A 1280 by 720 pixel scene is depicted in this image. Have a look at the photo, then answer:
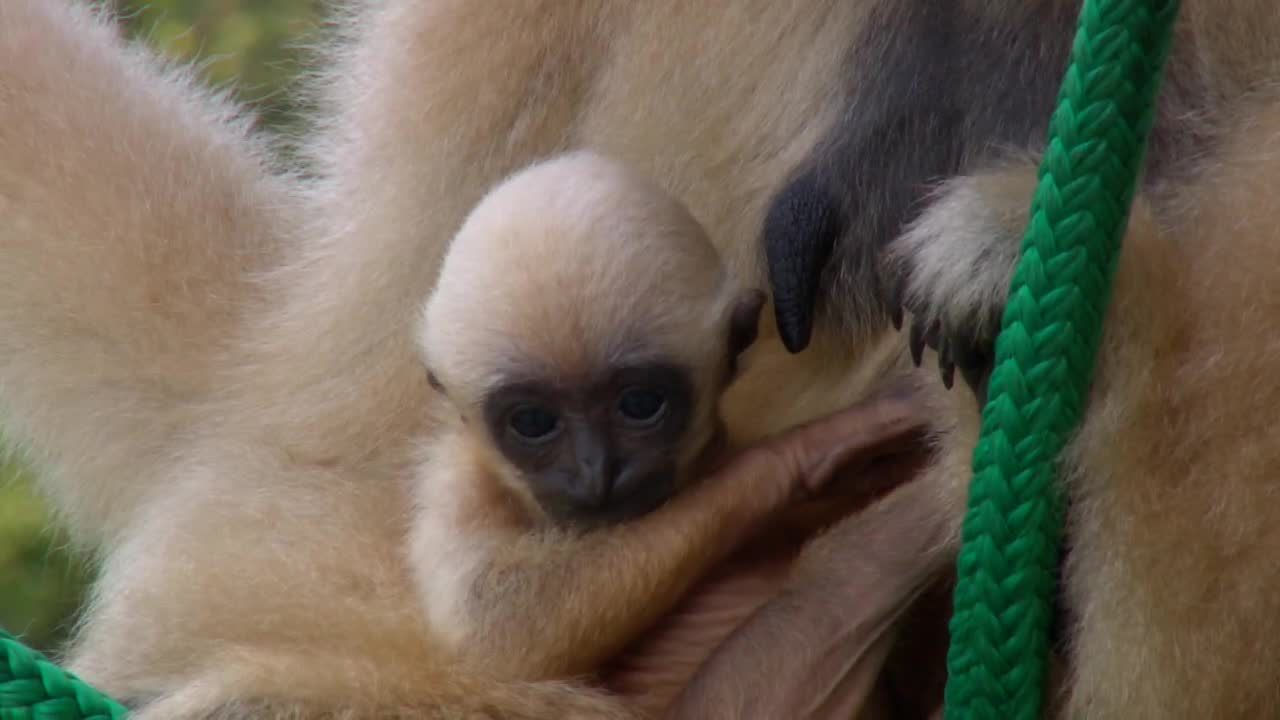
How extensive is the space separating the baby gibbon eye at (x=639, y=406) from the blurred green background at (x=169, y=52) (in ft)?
6.24

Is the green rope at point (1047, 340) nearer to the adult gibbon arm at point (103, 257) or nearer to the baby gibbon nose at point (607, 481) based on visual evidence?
the baby gibbon nose at point (607, 481)

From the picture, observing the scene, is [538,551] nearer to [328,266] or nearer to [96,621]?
[328,266]

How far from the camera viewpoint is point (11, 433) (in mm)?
3043

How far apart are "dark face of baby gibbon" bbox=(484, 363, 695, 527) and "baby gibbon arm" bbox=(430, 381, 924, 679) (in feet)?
0.11

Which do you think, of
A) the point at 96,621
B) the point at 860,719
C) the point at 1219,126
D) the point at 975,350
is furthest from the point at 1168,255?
the point at 96,621

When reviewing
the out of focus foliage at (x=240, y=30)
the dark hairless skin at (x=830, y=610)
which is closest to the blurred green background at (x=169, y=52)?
the out of focus foliage at (x=240, y=30)

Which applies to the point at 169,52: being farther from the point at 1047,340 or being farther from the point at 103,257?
the point at 1047,340

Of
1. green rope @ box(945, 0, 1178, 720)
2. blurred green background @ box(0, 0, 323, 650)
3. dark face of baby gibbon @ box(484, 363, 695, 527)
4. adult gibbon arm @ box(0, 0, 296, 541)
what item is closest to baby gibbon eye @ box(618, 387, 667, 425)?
dark face of baby gibbon @ box(484, 363, 695, 527)

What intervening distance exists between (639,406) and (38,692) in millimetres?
771

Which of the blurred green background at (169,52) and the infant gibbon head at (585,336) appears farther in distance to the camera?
the blurred green background at (169,52)

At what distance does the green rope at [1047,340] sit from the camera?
148 centimetres

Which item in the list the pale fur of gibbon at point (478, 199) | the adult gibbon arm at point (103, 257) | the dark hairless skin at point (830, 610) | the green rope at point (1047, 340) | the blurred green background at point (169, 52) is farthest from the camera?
the blurred green background at point (169, 52)

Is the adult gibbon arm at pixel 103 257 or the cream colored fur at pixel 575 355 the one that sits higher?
the adult gibbon arm at pixel 103 257

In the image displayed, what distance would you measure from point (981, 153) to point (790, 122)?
31cm
